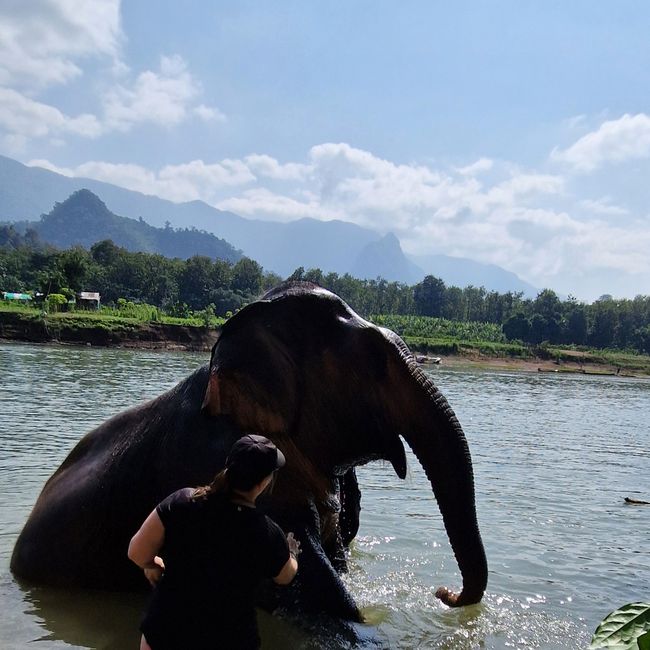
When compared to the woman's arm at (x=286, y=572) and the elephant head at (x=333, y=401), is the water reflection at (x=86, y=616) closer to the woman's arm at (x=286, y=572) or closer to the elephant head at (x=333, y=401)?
the elephant head at (x=333, y=401)

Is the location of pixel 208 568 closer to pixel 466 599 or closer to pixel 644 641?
pixel 644 641

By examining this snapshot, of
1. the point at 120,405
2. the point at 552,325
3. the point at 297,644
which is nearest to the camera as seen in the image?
the point at 297,644

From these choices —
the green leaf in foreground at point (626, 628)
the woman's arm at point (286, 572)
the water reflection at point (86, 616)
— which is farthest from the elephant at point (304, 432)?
the green leaf in foreground at point (626, 628)

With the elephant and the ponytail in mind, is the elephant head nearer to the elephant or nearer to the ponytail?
the elephant

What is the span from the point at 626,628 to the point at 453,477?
2.79 metres

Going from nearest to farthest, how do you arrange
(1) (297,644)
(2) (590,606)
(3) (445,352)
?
(1) (297,644) < (2) (590,606) < (3) (445,352)

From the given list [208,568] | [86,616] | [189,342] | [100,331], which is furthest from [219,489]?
[189,342]

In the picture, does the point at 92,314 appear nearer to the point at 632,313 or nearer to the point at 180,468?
the point at 180,468

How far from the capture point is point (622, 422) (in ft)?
90.1

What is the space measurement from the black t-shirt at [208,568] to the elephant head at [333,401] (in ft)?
4.93

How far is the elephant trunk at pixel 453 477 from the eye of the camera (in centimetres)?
425

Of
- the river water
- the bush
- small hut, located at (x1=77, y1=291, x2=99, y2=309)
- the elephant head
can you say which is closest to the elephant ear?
the elephant head

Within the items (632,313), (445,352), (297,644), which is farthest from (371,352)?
(632,313)

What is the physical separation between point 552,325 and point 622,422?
89174 mm
